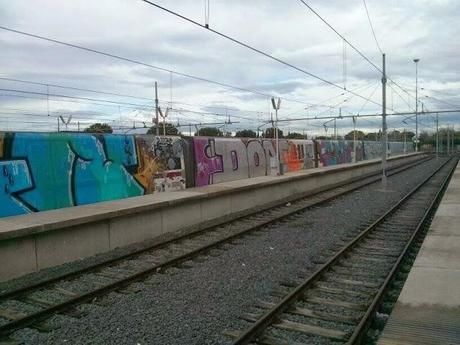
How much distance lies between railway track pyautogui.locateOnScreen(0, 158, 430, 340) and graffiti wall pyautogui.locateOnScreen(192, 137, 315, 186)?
7028mm

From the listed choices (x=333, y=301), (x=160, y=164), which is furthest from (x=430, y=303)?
(x=160, y=164)

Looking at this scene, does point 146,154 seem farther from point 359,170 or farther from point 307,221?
point 359,170

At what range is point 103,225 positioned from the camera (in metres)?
11.3

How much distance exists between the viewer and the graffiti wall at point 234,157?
64.5ft

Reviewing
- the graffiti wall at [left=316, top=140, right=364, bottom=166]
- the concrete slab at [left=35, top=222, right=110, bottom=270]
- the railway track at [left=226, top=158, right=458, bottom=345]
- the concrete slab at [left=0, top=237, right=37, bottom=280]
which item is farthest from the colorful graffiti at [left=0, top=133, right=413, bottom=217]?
the graffiti wall at [left=316, top=140, right=364, bottom=166]

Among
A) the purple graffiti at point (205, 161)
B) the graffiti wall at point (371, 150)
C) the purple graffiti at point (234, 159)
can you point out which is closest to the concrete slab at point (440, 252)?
the purple graffiti at point (205, 161)

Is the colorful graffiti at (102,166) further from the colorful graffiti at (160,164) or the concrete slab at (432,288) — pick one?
the concrete slab at (432,288)

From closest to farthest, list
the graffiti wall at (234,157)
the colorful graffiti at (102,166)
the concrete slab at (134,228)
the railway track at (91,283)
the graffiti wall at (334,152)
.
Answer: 1. the railway track at (91,283)
2. the colorful graffiti at (102,166)
3. the concrete slab at (134,228)
4. the graffiti wall at (234,157)
5. the graffiti wall at (334,152)

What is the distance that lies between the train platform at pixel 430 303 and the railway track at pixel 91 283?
4.25m

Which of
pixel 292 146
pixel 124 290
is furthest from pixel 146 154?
pixel 292 146

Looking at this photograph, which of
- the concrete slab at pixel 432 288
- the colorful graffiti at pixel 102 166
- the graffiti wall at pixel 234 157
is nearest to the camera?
the concrete slab at pixel 432 288

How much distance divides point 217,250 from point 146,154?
6.14 metres

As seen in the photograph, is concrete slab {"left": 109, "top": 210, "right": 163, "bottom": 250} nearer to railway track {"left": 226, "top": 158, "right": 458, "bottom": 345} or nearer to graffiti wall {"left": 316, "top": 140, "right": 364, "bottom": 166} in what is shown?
railway track {"left": 226, "top": 158, "right": 458, "bottom": 345}

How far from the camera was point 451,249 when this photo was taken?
980 cm
